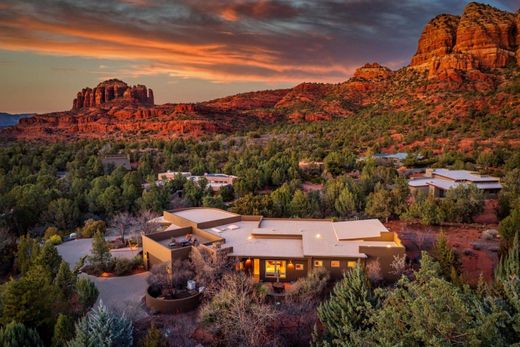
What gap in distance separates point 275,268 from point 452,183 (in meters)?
21.9

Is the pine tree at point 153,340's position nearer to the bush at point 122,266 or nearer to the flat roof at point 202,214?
the bush at point 122,266

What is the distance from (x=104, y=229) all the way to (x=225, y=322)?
58.4ft

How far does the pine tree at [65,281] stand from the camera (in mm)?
16070

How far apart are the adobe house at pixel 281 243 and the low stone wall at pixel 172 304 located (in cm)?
264

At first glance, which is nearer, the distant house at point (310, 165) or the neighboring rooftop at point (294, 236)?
the neighboring rooftop at point (294, 236)

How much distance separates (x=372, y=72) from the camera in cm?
9944

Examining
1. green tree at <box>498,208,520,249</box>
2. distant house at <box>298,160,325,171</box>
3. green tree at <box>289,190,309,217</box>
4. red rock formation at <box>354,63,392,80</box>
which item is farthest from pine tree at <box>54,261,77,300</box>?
red rock formation at <box>354,63,392,80</box>

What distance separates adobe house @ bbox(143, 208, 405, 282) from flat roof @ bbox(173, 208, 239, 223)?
0.22 feet

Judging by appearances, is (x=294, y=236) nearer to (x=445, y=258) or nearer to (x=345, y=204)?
(x=445, y=258)

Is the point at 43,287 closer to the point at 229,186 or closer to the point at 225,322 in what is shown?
the point at 225,322

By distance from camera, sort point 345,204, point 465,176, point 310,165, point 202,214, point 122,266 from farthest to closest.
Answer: point 310,165
point 465,176
point 345,204
point 202,214
point 122,266

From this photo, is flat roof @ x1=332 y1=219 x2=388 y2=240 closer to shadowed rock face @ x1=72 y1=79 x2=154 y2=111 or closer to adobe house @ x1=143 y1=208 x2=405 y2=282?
adobe house @ x1=143 y1=208 x2=405 y2=282

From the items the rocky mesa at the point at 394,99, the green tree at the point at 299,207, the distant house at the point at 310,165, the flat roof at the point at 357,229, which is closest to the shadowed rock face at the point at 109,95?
the rocky mesa at the point at 394,99

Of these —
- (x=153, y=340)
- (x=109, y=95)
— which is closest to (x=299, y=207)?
(x=153, y=340)
